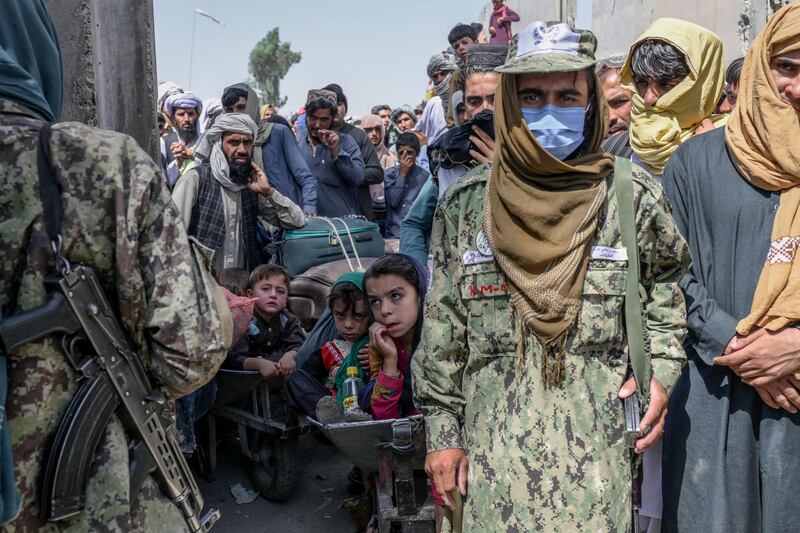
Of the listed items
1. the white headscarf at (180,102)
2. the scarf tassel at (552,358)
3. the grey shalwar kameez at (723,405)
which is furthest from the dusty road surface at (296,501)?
the white headscarf at (180,102)

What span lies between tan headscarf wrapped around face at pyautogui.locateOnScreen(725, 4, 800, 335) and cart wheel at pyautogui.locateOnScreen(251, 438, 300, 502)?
258 centimetres

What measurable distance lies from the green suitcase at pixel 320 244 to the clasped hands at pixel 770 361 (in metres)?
3.06

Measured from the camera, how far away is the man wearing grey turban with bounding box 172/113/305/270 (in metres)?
4.78

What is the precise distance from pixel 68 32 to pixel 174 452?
6.83 feet

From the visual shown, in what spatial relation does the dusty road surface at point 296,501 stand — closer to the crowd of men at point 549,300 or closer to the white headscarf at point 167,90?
the crowd of men at point 549,300

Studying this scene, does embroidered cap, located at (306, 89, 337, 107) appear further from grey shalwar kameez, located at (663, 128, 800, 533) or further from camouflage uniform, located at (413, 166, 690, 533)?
camouflage uniform, located at (413, 166, 690, 533)

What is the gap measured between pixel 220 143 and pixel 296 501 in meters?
2.33

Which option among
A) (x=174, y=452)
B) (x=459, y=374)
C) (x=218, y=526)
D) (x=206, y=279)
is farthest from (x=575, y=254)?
(x=218, y=526)

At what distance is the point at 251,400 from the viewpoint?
4.42 meters

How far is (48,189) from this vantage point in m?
1.67

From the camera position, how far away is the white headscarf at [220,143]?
4.87 metres

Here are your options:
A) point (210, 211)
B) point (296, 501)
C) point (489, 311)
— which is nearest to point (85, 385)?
point (489, 311)

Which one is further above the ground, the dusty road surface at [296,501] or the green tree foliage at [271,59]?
the green tree foliage at [271,59]

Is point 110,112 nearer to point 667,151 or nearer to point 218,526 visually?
point 218,526
